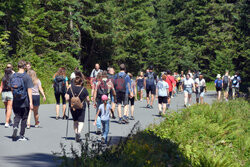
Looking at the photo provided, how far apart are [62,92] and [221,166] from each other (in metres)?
7.92

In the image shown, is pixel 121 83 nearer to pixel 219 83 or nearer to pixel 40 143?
pixel 40 143

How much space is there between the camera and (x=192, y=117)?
14820 millimetres

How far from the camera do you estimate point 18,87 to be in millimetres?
11086

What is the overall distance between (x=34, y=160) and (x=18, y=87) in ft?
8.75

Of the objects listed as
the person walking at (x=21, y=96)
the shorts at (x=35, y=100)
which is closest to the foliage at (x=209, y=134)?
the person walking at (x=21, y=96)

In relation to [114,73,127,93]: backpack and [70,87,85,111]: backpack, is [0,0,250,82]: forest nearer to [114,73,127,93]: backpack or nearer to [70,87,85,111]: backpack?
[114,73,127,93]: backpack

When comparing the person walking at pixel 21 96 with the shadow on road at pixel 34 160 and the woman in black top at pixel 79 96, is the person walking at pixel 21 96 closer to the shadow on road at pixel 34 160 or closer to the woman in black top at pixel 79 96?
the woman in black top at pixel 79 96

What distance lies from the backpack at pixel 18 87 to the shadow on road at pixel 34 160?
6.31 ft

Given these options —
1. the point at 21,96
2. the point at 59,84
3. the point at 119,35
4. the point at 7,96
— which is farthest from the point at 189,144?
the point at 119,35

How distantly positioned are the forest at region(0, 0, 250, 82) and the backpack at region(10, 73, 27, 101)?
18.4 meters

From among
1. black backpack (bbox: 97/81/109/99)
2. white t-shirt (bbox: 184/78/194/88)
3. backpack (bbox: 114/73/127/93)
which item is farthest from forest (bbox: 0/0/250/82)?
black backpack (bbox: 97/81/109/99)

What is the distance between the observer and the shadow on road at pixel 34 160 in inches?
332

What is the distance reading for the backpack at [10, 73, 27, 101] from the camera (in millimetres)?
11047

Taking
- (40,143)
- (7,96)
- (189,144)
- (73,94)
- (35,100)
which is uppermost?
(73,94)
